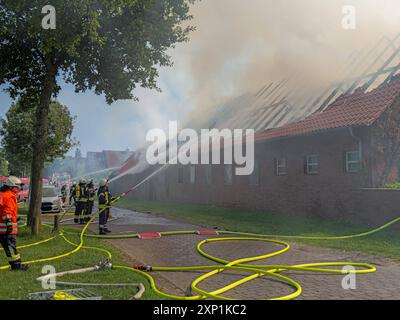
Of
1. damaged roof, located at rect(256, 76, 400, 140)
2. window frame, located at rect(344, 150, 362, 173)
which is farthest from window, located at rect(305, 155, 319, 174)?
window frame, located at rect(344, 150, 362, 173)

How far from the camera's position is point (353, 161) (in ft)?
43.1

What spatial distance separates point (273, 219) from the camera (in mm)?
14031

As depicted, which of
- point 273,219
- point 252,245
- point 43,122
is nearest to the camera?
point 252,245

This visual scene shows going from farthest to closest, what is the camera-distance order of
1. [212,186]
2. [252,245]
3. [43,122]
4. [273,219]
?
[212,186], [273,219], [43,122], [252,245]

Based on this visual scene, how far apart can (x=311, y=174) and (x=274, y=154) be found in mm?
2438

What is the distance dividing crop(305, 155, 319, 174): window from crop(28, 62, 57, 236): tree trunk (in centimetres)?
943

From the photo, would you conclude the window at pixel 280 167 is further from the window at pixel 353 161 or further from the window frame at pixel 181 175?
the window frame at pixel 181 175

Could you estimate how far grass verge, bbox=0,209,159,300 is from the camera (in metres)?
5.03

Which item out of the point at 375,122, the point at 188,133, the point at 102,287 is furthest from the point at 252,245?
the point at 188,133

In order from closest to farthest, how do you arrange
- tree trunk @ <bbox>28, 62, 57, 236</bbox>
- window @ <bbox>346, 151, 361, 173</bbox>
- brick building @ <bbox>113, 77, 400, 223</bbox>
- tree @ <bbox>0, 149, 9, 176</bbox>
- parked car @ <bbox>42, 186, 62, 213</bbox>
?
tree trunk @ <bbox>28, 62, 57, 236</bbox> → brick building @ <bbox>113, 77, 400, 223</bbox> → window @ <bbox>346, 151, 361, 173</bbox> → parked car @ <bbox>42, 186, 62, 213</bbox> → tree @ <bbox>0, 149, 9, 176</bbox>

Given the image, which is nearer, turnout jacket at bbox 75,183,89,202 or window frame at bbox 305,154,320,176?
turnout jacket at bbox 75,183,89,202

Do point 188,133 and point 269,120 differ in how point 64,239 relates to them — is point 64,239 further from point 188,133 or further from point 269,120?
point 188,133

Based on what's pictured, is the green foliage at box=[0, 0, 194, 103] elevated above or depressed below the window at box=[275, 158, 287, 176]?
above

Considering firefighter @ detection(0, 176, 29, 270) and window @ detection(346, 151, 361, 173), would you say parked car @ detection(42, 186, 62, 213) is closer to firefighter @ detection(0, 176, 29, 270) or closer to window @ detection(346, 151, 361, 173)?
Result: firefighter @ detection(0, 176, 29, 270)
